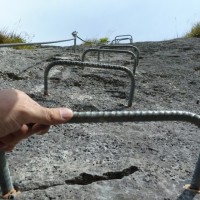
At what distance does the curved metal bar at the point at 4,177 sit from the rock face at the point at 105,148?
0.59 ft

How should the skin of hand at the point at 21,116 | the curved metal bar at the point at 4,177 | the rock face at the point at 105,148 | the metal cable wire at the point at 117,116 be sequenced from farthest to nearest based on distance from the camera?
1. the rock face at the point at 105,148
2. the curved metal bar at the point at 4,177
3. the metal cable wire at the point at 117,116
4. the skin of hand at the point at 21,116

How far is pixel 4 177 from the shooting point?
150 cm

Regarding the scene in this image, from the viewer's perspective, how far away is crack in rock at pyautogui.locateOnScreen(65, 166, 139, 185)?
186 centimetres

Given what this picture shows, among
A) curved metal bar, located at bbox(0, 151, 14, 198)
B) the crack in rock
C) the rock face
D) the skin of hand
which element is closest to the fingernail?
the skin of hand

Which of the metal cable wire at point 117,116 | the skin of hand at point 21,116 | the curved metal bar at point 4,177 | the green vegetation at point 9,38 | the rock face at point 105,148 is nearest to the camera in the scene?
the skin of hand at point 21,116

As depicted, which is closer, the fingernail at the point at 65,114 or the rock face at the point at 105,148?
the fingernail at the point at 65,114

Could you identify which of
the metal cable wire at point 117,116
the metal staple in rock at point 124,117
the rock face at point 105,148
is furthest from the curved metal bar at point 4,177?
the metal cable wire at point 117,116

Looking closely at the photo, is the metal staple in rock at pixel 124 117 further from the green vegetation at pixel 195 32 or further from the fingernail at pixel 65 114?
the green vegetation at pixel 195 32

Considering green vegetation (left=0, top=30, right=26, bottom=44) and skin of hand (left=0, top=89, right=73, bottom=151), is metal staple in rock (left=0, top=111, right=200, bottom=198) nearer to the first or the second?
skin of hand (left=0, top=89, right=73, bottom=151)

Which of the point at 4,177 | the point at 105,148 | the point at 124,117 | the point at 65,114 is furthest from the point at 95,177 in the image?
the point at 65,114

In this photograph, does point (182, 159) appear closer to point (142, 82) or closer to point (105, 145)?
point (105, 145)

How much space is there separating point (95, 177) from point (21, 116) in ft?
3.52

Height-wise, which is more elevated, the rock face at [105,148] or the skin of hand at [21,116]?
the skin of hand at [21,116]

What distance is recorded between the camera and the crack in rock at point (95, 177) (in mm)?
1856
